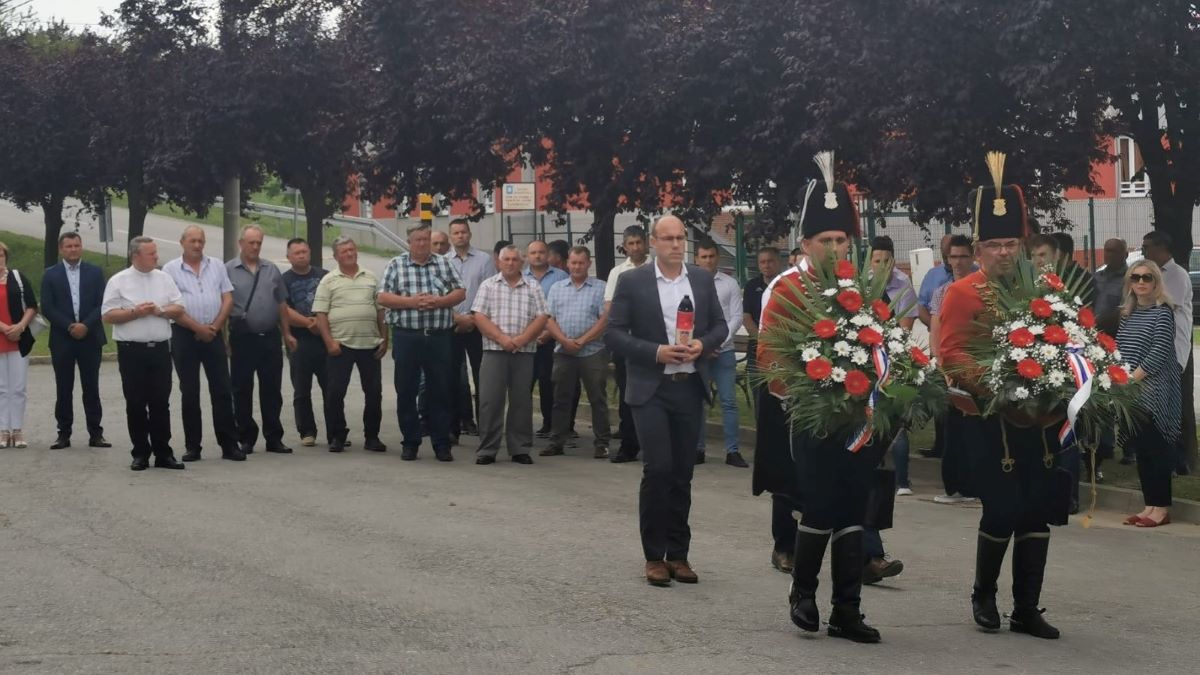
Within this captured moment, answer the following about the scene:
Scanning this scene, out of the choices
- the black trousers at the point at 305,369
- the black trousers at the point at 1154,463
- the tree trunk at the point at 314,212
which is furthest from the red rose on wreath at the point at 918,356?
the tree trunk at the point at 314,212

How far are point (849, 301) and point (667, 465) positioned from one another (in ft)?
6.02

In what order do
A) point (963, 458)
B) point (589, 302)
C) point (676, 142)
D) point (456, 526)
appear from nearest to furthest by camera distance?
point (963, 458)
point (456, 526)
point (589, 302)
point (676, 142)

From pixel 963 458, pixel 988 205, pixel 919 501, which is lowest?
pixel 919 501

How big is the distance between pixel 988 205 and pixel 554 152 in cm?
1665

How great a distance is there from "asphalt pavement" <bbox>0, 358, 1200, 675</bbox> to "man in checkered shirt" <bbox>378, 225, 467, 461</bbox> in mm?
1109

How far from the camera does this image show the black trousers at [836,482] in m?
8.09

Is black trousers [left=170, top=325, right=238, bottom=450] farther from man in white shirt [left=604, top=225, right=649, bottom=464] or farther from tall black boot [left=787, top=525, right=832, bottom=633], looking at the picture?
tall black boot [left=787, top=525, right=832, bottom=633]

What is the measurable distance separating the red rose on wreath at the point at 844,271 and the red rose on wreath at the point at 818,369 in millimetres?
471

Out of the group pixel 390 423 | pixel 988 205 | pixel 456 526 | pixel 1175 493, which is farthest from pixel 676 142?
pixel 988 205

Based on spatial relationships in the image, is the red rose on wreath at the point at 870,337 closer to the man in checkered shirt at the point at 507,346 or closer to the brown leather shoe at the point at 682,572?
the brown leather shoe at the point at 682,572

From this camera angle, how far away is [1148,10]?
543 inches

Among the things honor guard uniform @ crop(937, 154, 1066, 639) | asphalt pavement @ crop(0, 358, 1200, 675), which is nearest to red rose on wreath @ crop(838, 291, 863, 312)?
honor guard uniform @ crop(937, 154, 1066, 639)

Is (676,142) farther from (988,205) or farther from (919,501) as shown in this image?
(988,205)

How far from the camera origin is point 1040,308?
26.5 ft
